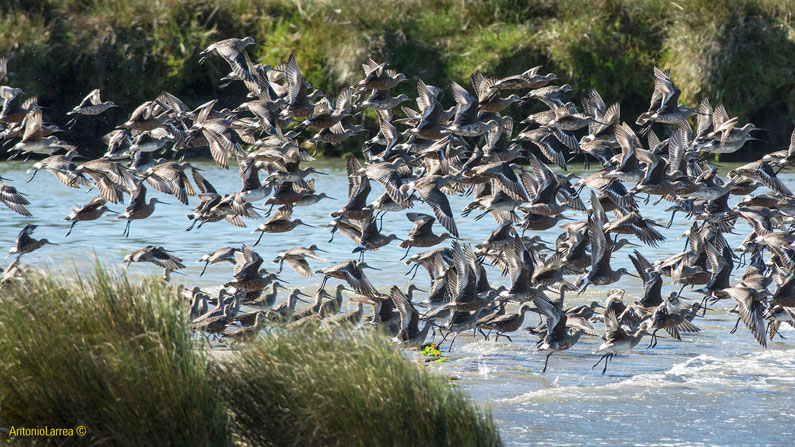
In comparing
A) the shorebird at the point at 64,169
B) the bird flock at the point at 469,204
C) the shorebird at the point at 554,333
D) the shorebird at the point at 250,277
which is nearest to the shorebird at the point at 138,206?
the bird flock at the point at 469,204

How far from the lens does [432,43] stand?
1177 inches

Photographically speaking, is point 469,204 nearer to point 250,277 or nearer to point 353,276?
point 353,276

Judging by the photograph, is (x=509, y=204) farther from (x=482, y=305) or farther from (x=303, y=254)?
(x=303, y=254)

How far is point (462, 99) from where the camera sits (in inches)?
469

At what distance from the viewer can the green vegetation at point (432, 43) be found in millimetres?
27938

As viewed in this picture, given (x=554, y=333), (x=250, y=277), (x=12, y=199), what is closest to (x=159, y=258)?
(x=250, y=277)

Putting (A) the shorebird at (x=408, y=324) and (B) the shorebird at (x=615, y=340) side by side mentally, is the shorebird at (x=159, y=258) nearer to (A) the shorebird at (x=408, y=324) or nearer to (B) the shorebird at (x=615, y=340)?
(A) the shorebird at (x=408, y=324)

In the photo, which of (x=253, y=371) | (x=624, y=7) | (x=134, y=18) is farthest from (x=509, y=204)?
(x=134, y=18)

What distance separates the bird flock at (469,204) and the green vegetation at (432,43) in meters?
16.0

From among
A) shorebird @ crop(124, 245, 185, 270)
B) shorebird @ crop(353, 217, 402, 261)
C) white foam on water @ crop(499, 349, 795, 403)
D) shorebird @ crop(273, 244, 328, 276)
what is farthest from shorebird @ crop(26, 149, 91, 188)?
white foam on water @ crop(499, 349, 795, 403)

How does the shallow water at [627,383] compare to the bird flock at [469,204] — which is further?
the bird flock at [469,204]

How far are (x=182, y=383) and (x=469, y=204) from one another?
5739 mm

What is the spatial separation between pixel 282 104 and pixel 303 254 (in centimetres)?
184

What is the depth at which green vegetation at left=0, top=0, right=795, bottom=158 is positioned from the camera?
91.7 ft
